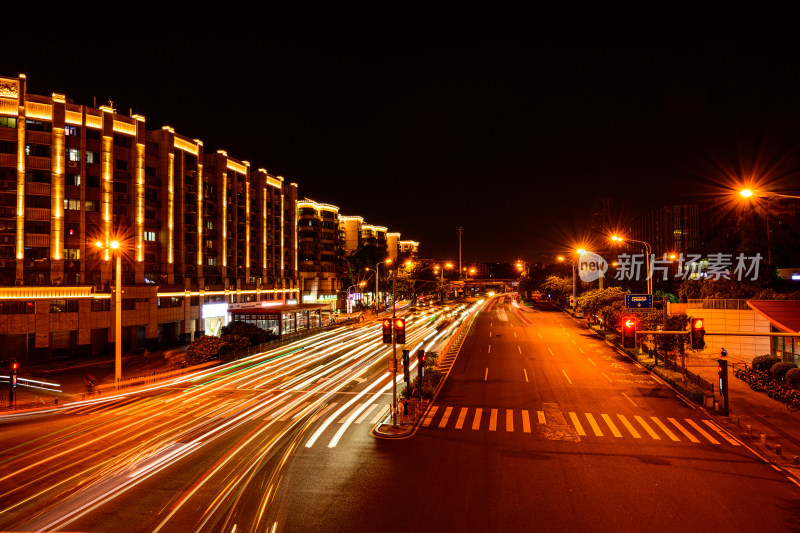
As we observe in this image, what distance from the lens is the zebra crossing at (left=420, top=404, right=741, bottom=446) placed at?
63.3 ft

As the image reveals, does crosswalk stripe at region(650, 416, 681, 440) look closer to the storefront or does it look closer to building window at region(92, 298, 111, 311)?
the storefront

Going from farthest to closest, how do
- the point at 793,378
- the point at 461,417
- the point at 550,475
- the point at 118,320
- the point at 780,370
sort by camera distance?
the point at 780,370 < the point at 118,320 < the point at 793,378 < the point at 461,417 < the point at 550,475

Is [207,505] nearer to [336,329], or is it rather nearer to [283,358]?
[283,358]

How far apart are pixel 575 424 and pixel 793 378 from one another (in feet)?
49.0

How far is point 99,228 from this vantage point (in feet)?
162

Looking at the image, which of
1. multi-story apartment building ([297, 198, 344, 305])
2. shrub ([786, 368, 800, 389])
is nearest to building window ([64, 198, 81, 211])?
multi-story apartment building ([297, 198, 344, 305])

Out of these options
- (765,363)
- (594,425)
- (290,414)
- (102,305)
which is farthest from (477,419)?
(102,305)

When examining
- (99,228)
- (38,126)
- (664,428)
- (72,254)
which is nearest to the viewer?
(664,428)

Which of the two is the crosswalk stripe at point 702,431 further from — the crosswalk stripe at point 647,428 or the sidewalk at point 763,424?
the crosswalk stripe at point 647,428

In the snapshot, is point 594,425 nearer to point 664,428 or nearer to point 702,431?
point 664,428

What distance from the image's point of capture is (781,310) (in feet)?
106

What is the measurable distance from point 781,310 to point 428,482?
1236 inches

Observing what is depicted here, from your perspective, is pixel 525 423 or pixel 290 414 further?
pixel 290 414

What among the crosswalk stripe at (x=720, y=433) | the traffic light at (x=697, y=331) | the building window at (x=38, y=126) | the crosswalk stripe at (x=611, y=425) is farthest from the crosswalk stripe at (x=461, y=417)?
the building window at (x=38, y=126)
